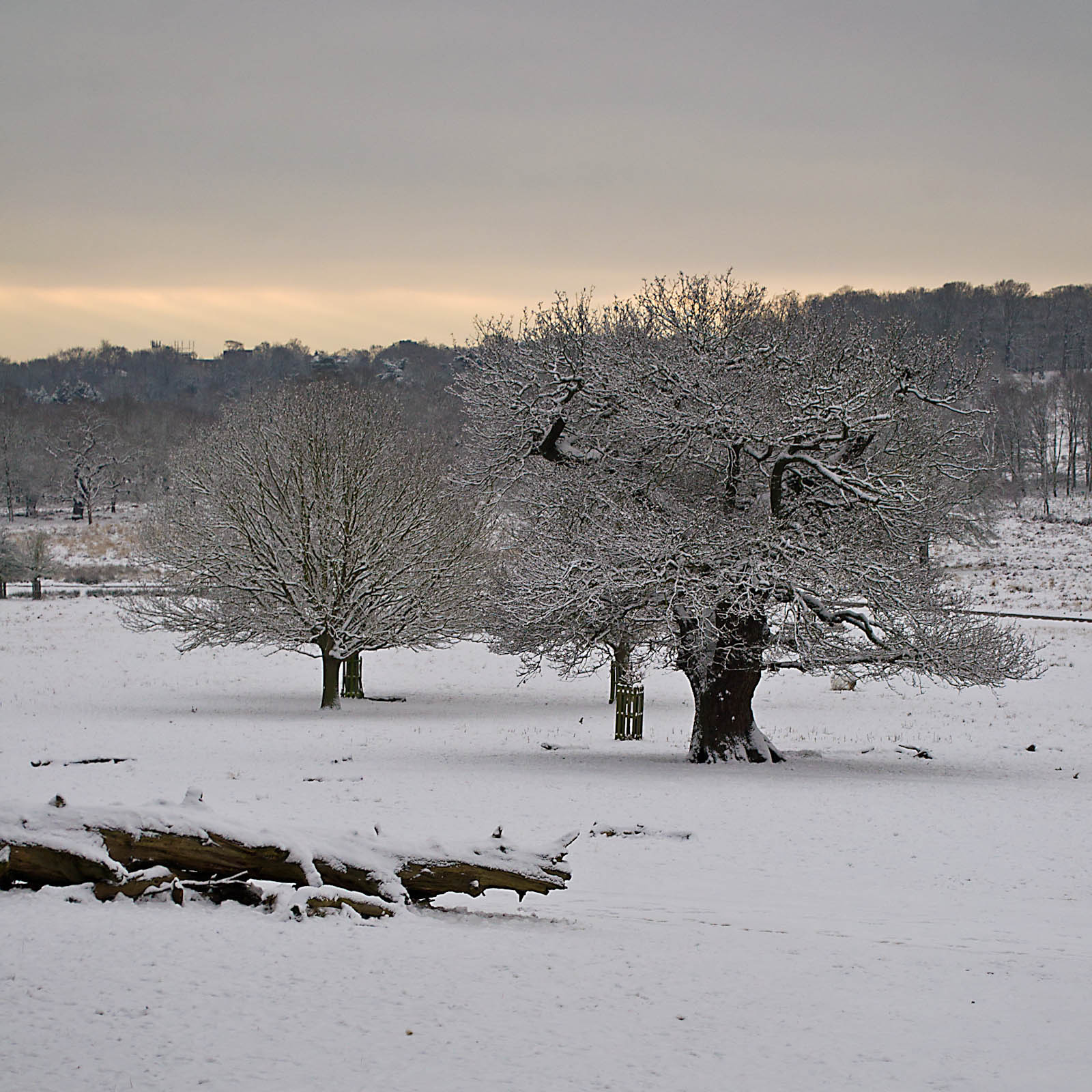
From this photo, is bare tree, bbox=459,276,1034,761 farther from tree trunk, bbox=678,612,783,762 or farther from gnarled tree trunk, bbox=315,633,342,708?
gnarled tree trunk, bbox=315,633,342,708

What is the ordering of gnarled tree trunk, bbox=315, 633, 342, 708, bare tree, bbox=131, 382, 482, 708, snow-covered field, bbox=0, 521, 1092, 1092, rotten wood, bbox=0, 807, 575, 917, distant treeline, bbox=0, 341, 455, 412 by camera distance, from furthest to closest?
distant treeline, bbox=0, 341, 455, 412 → gnarled tree trunk, bbox=315, 633, 342, 708 → bare tree, bbox=131, 382, 482, 708 → rotten wood, bbox=0, 807, 575, 917 → snow-covered field, bbox=0, 521, 1092, 1092

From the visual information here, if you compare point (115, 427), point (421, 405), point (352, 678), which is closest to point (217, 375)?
point (115, 427)

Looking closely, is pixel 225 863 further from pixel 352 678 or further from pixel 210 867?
pixel 352 678

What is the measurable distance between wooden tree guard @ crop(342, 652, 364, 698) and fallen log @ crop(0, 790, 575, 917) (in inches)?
989

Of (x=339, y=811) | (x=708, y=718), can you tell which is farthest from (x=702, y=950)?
(x=708, y=718)

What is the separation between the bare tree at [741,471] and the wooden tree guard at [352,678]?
1421 cm

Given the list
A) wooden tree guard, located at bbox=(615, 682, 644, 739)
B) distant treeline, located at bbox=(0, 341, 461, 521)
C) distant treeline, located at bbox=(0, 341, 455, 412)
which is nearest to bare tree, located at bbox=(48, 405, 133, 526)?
distant treeline, located at bbox=(0, 341, 461, 521)

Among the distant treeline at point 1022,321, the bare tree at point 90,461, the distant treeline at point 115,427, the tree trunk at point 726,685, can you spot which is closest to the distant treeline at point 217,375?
the distant treeline at point 115,427

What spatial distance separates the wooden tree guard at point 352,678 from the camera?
3378 centimetres

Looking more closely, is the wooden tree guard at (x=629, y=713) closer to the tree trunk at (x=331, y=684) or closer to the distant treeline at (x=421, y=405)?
the tree trunk at (x=331, y=684)

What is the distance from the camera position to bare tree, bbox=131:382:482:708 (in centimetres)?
2939

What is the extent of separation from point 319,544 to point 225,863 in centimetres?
2178

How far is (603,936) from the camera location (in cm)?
866

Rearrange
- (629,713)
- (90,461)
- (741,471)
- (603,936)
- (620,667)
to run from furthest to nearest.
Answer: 1. (90,461)
2. (620,667)
3. (629,713)
4. (741,471)
5. (603,936)
